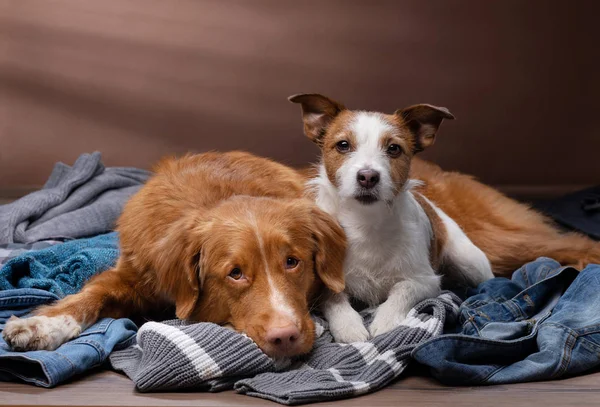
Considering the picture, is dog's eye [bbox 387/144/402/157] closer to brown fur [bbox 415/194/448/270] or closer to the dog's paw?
brown fur [bbox 415/194/448/270]

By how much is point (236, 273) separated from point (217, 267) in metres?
0.06

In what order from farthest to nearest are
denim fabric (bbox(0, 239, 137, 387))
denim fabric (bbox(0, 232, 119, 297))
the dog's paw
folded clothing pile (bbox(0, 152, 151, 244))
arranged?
folded clothing pile (bbox(0, 152, 151, 244)) → denim fabric (bbox(0, 232, 119, 297)) → the dog's paw → denim fabric (bbox(0, 239, 137, 387))

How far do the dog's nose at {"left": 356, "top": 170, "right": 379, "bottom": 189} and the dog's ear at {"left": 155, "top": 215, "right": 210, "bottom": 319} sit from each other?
48 centimetres

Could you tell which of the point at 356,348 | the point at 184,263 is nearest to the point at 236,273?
the point at 184,263

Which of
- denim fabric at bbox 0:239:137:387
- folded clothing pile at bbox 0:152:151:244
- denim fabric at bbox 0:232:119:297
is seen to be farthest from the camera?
folded clothing pile at bbox 0:152:151:244

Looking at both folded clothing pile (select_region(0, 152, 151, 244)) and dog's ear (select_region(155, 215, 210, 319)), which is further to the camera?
folded clothing pile (select_region(0, 152, 151, 244))

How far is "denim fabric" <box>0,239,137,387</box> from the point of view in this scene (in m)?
2.05

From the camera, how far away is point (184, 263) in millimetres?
2295

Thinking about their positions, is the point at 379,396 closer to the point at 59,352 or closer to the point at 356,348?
the point at 356,348

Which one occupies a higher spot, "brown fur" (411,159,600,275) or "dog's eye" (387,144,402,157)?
"dog's eye" (387,144,402,157)

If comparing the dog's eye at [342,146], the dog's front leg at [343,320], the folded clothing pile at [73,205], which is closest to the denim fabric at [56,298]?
the folded clothing pile at [73,205]

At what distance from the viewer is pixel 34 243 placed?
3.46m

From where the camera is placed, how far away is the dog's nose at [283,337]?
6.81 ft

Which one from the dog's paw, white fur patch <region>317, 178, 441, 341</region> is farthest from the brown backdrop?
the dog's paw
